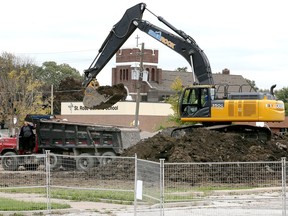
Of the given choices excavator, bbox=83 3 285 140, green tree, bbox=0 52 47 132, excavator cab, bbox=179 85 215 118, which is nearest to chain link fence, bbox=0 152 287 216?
excavator cab, bbox=179 85 215 118

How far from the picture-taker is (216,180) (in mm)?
19531

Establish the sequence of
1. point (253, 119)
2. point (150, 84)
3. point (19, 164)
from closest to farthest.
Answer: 1. point (19, 164)
2. point (253, 119)
3. point (150, 84)

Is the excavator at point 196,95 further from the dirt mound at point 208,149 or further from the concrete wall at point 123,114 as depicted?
the concrete wall at point 123,114

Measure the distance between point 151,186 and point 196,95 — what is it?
14.7 m

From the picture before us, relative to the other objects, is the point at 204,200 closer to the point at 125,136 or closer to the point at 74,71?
the point at 125,136

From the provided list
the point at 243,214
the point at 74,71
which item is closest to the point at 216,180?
the point at 243,214

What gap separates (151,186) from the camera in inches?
556

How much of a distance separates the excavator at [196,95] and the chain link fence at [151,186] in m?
5.04

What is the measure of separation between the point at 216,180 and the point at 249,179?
0.99 meters

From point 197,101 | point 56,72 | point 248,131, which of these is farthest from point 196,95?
point 56,72

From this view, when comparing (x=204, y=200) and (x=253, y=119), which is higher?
(x=253, y=119)

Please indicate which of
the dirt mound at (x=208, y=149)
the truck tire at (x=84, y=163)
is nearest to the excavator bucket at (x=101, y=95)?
the dirt mound at (x=208, y=149)

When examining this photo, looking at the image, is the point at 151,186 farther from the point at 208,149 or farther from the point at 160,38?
the point at 160,38

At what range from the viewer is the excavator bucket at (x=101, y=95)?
31.5 meters
